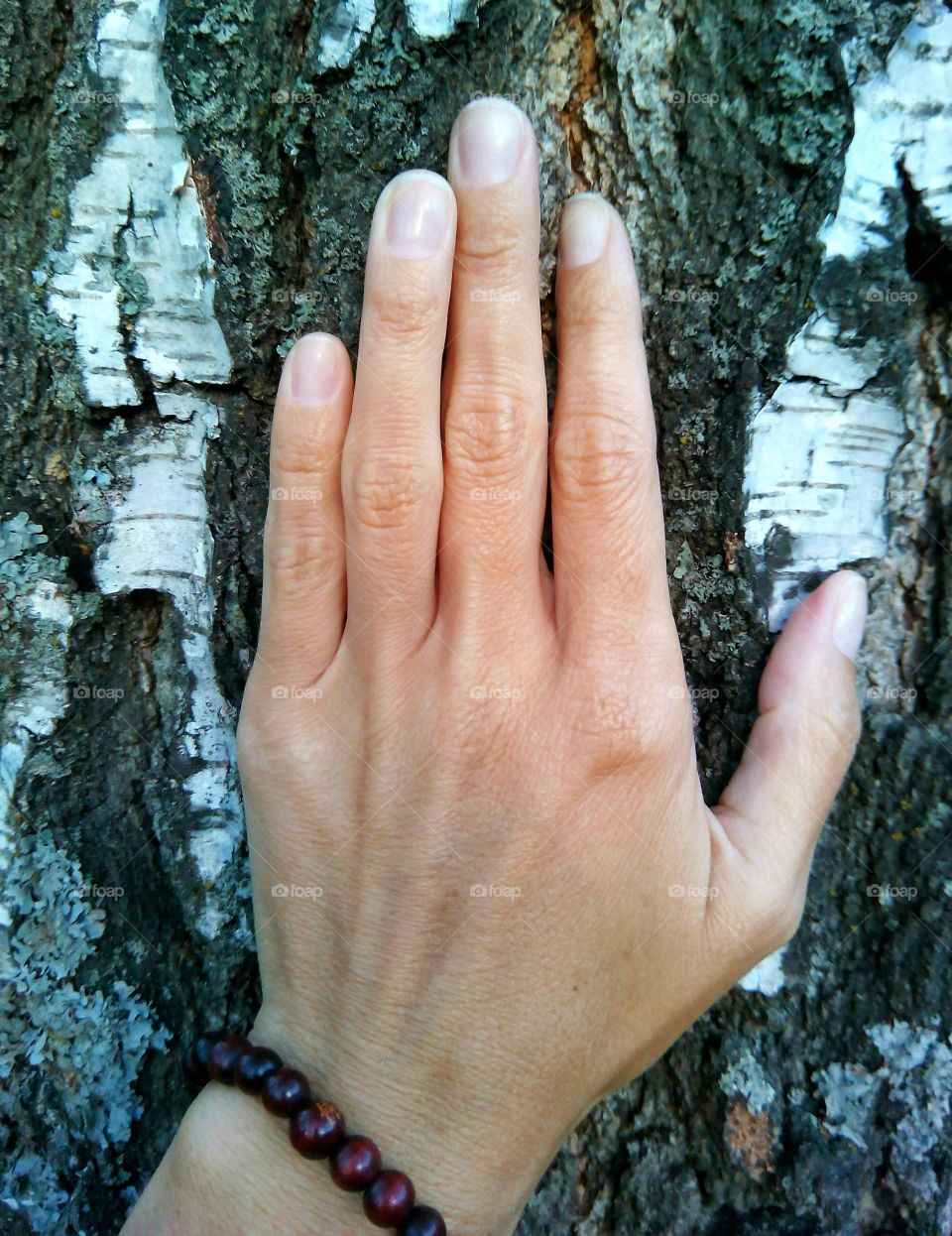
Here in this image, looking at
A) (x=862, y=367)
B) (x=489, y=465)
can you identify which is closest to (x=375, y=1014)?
(x=489, y=465)

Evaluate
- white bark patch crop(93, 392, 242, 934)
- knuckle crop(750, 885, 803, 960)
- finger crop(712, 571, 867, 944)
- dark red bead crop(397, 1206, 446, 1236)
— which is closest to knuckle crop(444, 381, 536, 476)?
white bark patch crop(93, 392, 242, 934)

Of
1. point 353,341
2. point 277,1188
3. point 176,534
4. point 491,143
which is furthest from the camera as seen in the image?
point 176,534

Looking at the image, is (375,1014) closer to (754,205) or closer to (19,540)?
(19,540)

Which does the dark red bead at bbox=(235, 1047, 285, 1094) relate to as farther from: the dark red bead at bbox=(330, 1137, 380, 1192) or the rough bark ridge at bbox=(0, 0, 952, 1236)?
the rough bark ridge at bbox=(0, 0, 952, 1236)

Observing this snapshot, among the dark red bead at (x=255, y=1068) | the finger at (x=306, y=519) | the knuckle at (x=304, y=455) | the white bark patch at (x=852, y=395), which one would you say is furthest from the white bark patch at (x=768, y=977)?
the knuckle at (x=304, y=455)

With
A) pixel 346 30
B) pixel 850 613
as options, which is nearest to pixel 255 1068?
pixel 850 613

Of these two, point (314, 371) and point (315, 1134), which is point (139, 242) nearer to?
point (314, 371)
